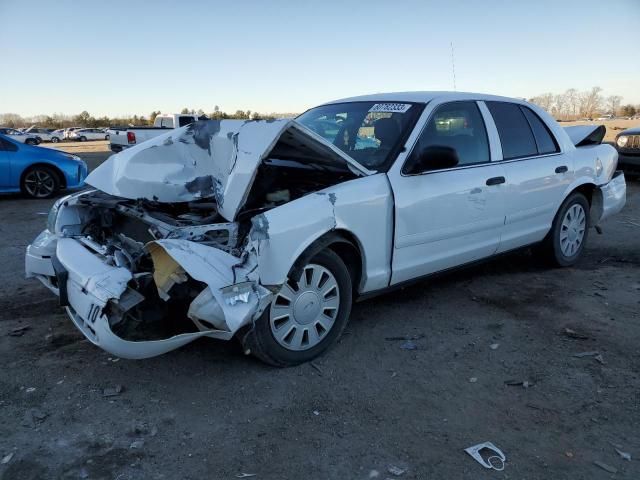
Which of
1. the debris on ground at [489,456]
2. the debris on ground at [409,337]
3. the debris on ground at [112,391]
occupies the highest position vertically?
the debris on ground at [409,337]

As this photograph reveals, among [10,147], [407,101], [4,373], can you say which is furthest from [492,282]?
[10,147]

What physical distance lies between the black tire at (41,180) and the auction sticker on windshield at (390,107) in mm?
8408

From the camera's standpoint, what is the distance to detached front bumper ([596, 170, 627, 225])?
5762 mm

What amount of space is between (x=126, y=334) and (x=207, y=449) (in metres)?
0.85

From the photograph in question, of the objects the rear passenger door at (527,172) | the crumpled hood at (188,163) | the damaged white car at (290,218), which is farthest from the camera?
the rear passenger door at (527,172)

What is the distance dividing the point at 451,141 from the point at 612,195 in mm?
2735

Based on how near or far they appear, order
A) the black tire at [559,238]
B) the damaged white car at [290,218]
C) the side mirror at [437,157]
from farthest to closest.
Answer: the black tire at [559,238], the side mirror at [437,157], the damaged white car at [290,218]

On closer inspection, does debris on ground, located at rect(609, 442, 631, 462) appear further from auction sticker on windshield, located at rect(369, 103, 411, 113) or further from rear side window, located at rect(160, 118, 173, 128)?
rear side window, located at rect(160, 118, 173, 128)

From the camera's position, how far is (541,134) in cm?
513

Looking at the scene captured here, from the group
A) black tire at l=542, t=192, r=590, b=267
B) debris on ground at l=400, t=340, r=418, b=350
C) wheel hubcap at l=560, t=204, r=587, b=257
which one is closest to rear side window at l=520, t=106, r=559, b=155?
black tire at l=542, t=192, r=590, b=267

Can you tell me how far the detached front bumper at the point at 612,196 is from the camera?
5.76 meters

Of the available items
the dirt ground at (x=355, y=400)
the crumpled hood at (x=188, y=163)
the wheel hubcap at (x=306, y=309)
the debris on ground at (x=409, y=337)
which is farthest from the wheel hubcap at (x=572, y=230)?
the wheel hubcap at (x=306, y=309)

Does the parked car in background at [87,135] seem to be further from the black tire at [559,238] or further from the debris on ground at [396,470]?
the debris on ground at [396,470]

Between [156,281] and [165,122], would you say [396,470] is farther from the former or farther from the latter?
[165,122]
